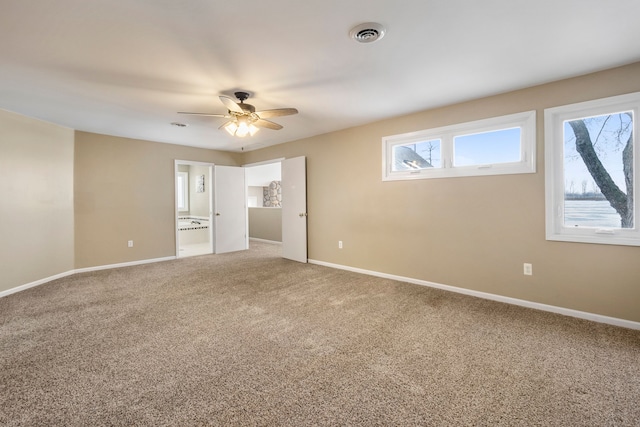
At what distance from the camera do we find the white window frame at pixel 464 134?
3080mm

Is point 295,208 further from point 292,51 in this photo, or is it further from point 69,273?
point 69,273

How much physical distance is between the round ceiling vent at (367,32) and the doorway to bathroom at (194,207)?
614 cm

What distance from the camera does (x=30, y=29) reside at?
1960mm

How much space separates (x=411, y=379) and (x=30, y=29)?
3.57 m

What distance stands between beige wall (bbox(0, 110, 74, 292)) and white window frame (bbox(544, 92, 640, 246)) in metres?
6.49

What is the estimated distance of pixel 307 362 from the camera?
2090 millimetres

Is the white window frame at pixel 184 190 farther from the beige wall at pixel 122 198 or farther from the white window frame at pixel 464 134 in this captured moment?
the white window frame at pixel 464 134

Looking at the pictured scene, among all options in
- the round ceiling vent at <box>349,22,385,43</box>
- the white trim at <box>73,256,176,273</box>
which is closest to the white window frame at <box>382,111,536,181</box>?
the round ceiling vent at <box>349,22,385,43</box>

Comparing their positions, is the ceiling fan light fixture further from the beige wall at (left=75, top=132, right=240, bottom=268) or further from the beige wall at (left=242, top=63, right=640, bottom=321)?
the beige wall at (left=75, top=132, right=240, bottom=268)

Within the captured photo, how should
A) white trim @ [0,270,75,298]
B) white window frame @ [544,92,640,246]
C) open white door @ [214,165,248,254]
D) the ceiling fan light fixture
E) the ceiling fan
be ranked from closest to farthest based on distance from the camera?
white window frame @ [544,92,640,246], the ceiling fan, the ceiling fan light fixture, white trim @ [0,270,75,298], open white door @ [214,165,248,254]

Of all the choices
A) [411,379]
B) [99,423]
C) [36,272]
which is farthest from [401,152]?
[36,272]

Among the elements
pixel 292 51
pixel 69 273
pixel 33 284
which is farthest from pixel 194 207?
pixel 292 51

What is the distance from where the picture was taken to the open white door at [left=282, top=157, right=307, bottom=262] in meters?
5.43

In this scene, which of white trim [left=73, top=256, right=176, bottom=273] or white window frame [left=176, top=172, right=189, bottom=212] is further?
white window frame [left=176, top=172, right=189, bottom=212]
